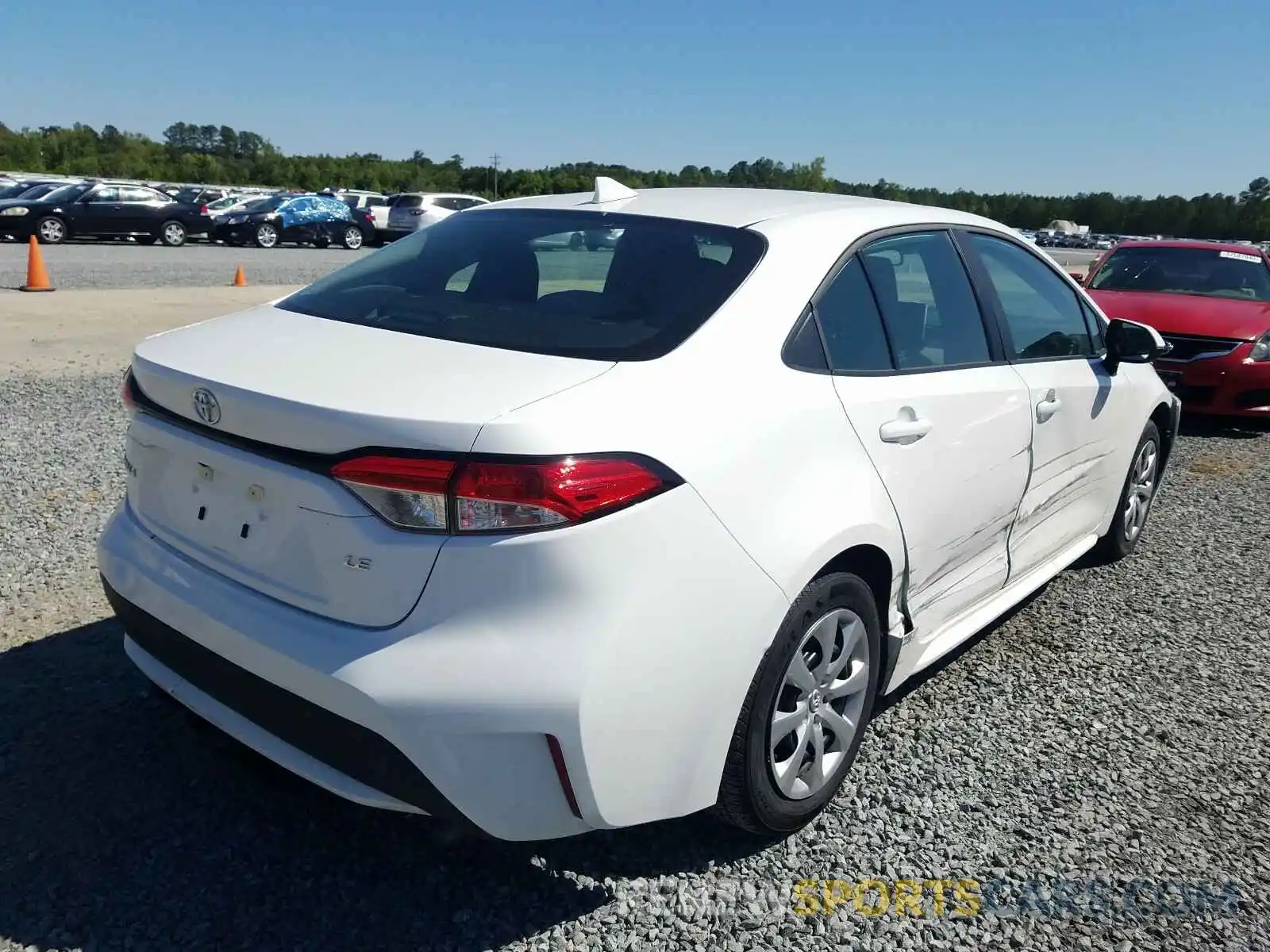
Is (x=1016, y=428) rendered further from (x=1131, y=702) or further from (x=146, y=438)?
(x=146, y=438)

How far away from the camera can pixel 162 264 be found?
2056 cm

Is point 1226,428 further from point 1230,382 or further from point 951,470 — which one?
point 951,470

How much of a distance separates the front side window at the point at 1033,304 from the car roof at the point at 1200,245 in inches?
263

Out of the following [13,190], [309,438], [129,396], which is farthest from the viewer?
[13,190]

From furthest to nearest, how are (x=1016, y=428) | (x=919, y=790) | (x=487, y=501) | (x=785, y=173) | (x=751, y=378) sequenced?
(x=785, y=173) < (x=1016, y=428) < (x=919, y=790) < (x=751, y=378) < (x=487, y=501)

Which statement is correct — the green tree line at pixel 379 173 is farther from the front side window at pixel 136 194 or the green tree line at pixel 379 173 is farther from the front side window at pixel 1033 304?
the front side window at pixel 1033 304

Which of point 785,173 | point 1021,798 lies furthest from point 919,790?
point 785,173

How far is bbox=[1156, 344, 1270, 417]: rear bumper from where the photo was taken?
320 inches

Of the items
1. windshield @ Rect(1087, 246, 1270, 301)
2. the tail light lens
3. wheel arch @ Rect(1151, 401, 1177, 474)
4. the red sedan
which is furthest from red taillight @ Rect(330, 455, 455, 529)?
windshield @ Rect(1087, 246, 1270, 301)

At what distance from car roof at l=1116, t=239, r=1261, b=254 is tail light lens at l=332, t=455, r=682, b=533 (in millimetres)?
9670

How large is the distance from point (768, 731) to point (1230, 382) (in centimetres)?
727

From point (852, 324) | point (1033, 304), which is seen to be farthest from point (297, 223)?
point (852, 324)

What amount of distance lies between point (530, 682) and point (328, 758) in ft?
1.69

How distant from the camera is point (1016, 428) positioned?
3457mm
